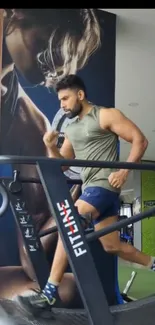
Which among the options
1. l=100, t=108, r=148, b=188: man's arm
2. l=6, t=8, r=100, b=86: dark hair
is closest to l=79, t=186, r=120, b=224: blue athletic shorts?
l=100, t=108, r=148, b=188: man's arm

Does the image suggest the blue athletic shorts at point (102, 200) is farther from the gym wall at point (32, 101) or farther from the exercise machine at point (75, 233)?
the exercise machine at point (75, 233)

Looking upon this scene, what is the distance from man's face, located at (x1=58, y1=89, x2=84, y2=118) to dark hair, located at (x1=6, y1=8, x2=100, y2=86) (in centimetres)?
20

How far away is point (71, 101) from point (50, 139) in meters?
0.38

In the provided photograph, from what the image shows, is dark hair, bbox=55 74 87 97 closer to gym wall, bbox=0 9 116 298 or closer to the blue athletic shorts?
gym wall, bbox=0 9 116 298

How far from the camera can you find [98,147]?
349cm

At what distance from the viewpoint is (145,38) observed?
465cm

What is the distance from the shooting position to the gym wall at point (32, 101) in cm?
336

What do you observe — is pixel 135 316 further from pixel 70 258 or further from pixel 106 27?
pixel 106 27

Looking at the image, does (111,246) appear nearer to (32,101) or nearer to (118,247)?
(118,247)

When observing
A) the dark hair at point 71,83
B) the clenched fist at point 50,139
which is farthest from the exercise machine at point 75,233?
the dark hair at point 71,83

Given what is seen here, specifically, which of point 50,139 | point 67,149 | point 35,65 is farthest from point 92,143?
point 35,65

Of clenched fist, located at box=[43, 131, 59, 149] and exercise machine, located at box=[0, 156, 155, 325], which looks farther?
clenched fist, located at box=[43, 131, 59, 149]

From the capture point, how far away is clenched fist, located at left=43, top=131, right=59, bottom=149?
346 cm

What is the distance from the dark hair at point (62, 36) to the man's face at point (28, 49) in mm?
41
